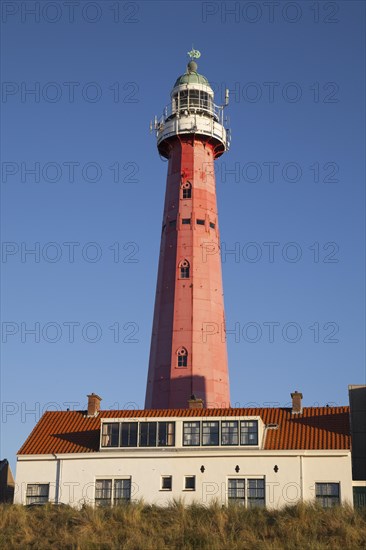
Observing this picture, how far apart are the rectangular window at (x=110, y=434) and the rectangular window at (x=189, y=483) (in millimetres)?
3903

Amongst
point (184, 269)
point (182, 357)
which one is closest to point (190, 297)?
point (184, 269)

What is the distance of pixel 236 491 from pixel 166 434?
4.38m

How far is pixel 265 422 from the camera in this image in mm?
51406

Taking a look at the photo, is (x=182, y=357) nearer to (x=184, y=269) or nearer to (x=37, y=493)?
(x=184, y=269)

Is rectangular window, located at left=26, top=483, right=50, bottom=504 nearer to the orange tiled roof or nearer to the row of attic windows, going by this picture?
the orange tiled roof

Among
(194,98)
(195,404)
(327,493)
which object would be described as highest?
(194,98)

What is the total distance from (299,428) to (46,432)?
13063 millimetres

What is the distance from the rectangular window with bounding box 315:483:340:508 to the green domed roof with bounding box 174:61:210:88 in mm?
31937

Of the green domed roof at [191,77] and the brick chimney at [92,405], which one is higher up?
the green domed roof at [191,77]

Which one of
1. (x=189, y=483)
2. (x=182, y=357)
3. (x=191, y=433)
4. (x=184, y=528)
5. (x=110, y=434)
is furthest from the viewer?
(x=182, y=357)

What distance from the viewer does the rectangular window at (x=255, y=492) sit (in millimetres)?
48031

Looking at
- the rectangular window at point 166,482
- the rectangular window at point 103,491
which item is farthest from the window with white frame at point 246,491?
the rectangular window at point 103,491

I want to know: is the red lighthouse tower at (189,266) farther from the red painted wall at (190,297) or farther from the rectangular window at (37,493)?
the rectangular window at (37,493)

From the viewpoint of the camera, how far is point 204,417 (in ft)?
163
